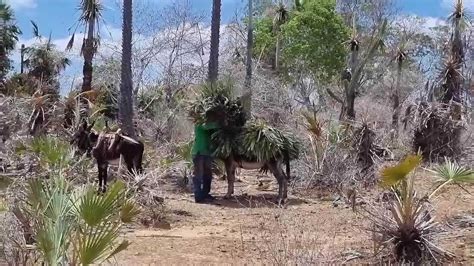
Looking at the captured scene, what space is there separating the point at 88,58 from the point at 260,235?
20458 millimetres

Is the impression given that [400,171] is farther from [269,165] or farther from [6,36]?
[6,36]

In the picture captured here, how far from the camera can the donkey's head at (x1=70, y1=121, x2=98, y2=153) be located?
14547 millimetres

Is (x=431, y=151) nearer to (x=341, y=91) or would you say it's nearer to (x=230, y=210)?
(x=230, y=210)

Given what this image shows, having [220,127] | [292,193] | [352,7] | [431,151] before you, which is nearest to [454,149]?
[431,151]

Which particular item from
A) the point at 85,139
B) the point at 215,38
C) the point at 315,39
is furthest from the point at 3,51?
the point at 85,139

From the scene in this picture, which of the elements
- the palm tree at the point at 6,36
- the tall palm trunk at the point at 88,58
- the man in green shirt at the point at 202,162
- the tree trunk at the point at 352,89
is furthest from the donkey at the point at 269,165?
the palm tree at the point at 6,36

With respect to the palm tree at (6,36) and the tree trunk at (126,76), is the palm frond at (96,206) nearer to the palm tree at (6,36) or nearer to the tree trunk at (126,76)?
the tree trunk at (126,76)

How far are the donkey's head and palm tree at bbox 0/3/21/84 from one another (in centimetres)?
1817

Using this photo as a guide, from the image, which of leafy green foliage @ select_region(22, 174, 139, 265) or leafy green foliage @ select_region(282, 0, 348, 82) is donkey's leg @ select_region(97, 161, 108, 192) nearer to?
leafy green foliage @ select_region(22, 174, 139, 265)

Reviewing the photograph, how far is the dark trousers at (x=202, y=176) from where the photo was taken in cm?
1428

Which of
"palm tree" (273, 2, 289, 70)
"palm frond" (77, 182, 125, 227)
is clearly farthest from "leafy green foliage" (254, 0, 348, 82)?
"palm frond" (77, 182, 125, 227)

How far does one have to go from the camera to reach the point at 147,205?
11508 millimetres

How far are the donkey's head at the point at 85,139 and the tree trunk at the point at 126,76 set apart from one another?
5368 millimetres

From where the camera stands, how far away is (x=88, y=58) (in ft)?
95.7
